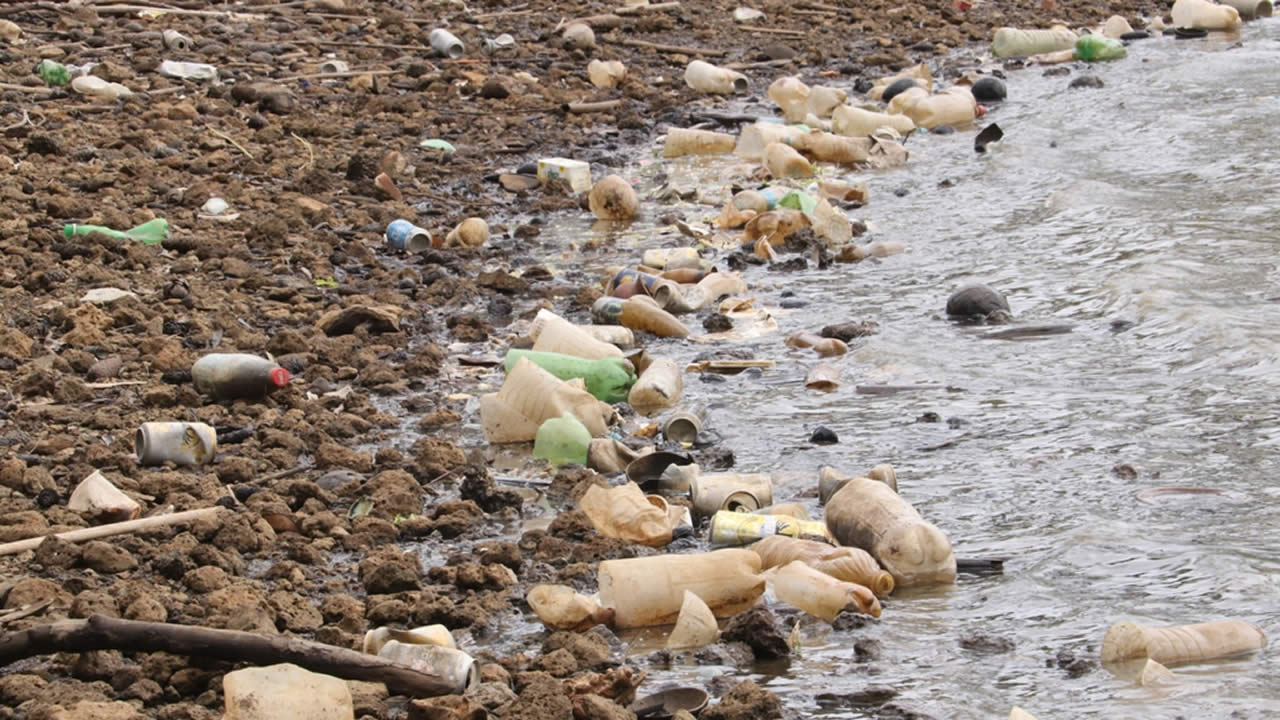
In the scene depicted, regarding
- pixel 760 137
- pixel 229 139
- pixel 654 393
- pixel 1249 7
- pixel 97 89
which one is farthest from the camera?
pixel 1249 7

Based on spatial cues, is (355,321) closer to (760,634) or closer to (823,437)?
(823,437)

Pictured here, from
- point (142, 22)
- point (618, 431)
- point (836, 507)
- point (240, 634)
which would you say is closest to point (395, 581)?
point (240, 634)

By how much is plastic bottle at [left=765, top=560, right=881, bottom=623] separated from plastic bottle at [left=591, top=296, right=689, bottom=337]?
2535 mm

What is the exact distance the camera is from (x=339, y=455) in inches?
191

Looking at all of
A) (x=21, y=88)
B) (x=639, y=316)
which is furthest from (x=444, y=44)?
(x=639, y=316)

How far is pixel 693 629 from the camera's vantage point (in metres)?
3.78

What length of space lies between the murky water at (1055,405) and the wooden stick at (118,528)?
4.44ft

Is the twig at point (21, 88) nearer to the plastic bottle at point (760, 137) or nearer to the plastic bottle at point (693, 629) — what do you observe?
the plastic bottle at point (760, 137)

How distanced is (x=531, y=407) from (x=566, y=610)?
4.82ft

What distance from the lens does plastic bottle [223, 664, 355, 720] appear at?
10.0ft

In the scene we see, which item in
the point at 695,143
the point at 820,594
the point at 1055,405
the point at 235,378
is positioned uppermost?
the point at 820,594

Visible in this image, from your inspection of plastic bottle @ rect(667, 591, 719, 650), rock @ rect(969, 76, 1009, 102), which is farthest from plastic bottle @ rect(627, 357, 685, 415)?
rock @ rect(969, 76, 1009, 102)

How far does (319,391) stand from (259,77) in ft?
16.2

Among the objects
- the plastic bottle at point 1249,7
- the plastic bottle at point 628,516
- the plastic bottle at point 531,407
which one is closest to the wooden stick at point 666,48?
the plastic bottle at point 1249,7
